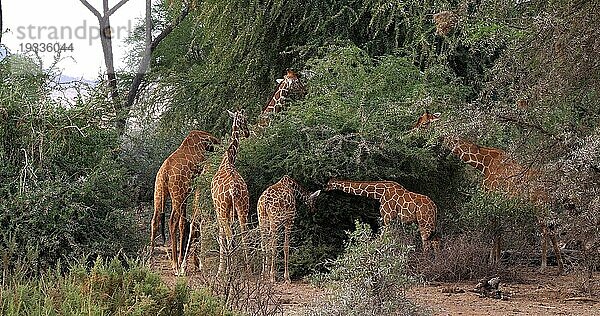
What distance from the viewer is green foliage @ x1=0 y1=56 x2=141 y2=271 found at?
366 inches

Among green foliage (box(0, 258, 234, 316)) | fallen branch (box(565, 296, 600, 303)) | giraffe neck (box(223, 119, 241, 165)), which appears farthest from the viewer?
giraffe neck (box(223, 119, 241, 165))

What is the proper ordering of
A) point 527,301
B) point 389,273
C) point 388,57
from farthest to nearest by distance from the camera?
point 388,57, point 527,301, point 389,273

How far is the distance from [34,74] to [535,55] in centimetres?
658

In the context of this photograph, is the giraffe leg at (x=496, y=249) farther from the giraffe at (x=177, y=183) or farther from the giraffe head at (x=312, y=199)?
the giraffe at (x=177, y=183)

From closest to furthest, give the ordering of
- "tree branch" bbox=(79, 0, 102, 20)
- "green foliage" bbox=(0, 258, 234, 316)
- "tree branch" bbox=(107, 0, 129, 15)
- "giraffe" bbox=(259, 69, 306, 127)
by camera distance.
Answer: "green foliage" bbox=(0, 258, 234, 316)
"giraffe" bbox=(259, 69, 306, 127)
"tree branch" bbox=(79, 0, 102, 20)
"tree branch" bbox=(107, 0, 129, 15)

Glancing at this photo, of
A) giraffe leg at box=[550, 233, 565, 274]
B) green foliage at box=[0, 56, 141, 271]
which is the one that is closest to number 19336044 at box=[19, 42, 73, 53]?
green foliage at box=[0, 56, 141, 271]

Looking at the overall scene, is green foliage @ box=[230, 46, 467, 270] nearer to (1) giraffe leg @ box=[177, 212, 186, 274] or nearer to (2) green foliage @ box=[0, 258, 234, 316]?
(1) giraffe leg @ box=[177, 212, 186, 274]

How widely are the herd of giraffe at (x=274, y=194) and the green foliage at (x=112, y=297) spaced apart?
3716 millimetres

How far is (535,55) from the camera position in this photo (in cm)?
812

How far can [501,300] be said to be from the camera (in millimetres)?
9953

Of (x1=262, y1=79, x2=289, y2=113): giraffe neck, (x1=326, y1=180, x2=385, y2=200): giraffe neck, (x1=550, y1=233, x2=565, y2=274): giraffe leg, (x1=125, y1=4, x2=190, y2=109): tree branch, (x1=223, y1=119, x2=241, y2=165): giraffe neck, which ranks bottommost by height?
(x1=550, y1=233, x2=565, y2=274): giraffe leg

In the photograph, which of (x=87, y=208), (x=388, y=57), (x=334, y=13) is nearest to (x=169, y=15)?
(x=334, y=13)

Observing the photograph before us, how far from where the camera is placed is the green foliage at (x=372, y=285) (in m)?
6.98

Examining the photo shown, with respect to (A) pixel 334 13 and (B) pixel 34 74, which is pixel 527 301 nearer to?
(B) pixel 34 74
